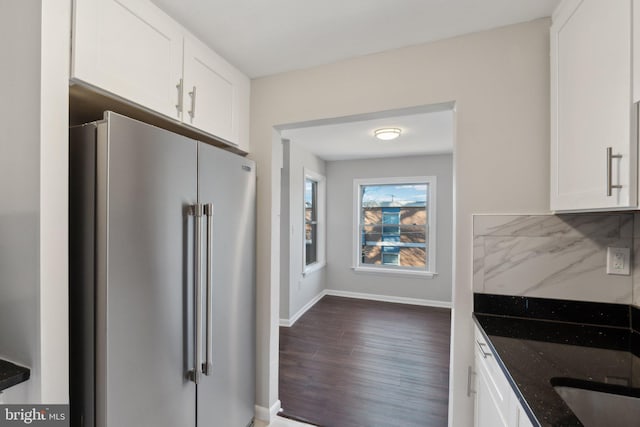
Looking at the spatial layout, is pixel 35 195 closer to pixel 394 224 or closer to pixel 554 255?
pixel 554 255

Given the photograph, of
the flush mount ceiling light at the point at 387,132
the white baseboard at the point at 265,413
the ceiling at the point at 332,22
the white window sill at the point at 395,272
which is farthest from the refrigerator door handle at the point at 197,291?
the white window sill at the point at 395,272

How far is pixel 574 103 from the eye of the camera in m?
1.07

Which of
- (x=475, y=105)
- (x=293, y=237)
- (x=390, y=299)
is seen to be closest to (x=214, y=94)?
(x=475, y=105)

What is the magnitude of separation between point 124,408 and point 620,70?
1.99m

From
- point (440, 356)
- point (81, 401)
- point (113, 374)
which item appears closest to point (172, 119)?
point (113, 374)

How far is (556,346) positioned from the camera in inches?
42.9

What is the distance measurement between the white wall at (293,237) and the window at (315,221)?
399 millimetres

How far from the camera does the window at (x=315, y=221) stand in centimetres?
450

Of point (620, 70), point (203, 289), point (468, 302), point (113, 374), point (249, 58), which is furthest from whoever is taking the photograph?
point (249, 58)

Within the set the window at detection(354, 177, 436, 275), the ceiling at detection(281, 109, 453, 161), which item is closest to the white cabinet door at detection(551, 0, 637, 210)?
the ceiling at detection(281, 109, 453, 161)

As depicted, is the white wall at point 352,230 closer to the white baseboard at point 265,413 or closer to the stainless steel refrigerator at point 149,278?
the white baseboard at point 265,413

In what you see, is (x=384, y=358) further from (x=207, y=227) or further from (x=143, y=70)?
(x=143, y=70)

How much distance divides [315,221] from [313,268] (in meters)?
0.83

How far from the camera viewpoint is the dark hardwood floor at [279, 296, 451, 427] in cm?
196
